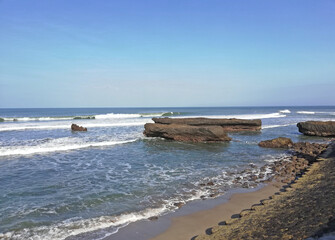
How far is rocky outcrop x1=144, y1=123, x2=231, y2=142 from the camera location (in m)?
18.4

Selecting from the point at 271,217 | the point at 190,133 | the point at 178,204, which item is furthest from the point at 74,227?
the point at 190,133

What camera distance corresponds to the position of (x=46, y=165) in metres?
11.4

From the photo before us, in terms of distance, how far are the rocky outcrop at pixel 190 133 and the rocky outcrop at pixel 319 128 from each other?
27.3 ft

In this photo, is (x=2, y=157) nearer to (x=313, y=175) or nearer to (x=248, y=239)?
(x=248, y=239)

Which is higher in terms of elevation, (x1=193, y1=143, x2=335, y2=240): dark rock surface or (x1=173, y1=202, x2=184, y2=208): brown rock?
(x1=193, y1=143, x2=335, y2=240): dark rock surface

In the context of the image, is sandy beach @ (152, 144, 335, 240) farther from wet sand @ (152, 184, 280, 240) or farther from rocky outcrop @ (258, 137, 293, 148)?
rocky outcrop @ (258, 137, 293, 148)

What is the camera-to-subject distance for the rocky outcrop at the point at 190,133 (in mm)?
18356

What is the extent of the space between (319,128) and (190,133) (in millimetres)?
11741

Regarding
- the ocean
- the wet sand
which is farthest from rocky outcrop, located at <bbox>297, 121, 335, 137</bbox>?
the wet sand

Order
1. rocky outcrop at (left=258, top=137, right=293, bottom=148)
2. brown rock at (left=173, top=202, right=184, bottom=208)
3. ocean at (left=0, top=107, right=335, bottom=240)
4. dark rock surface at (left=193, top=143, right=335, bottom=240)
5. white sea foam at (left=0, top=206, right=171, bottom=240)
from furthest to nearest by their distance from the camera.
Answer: rocky outcrop at (left=258, top=137, right=293, bottom=148), brown rock at (left=173, top=202, right=184, bottom=208), ocean at (left=0, top=107, right=335, bottom=240), white sea foam at (left=0, top=206, right=171, bottom=240), dark rock surface at (left=193, top=143, right=335, bottom=240)

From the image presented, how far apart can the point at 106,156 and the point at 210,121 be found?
12.3m

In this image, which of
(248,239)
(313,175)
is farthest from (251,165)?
(248,239)

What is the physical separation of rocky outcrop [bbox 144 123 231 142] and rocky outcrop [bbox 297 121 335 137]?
8336 millimetres

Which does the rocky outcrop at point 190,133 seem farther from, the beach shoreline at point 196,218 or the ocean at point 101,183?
the beach shoreline at point 196,218
